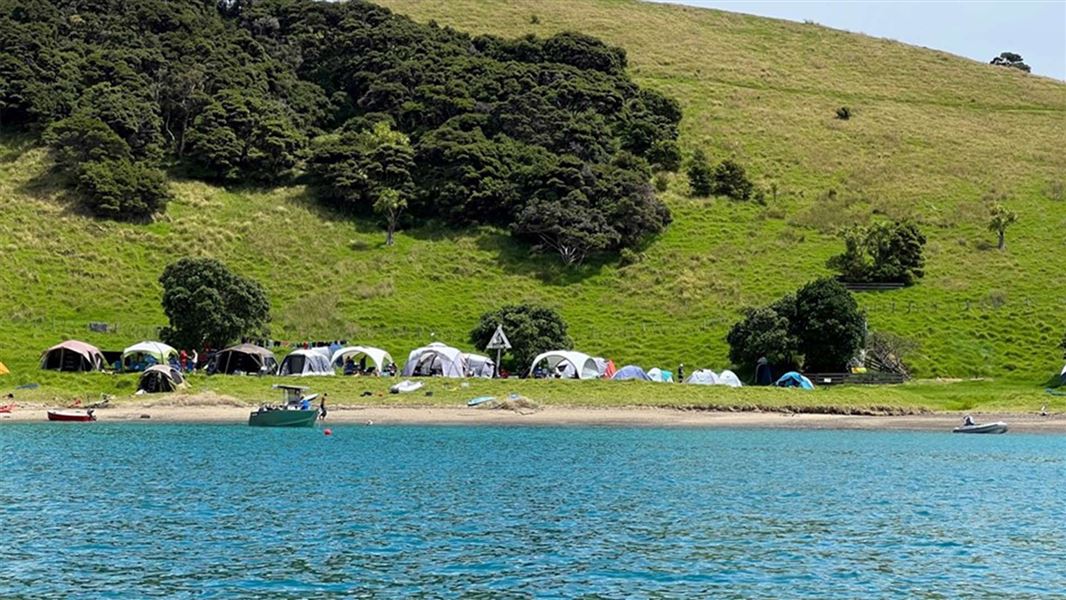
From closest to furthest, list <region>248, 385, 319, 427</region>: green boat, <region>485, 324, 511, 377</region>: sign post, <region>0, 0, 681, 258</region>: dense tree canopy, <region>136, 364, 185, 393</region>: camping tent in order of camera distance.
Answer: <region>248, 385, 319, 427</region>: green boat → <region>136, 364, 185, 393</region>: camping tent → <region>485, 324, 511, 377</region>: sign post → <region>0, 0, 681, 258</region>: dense tree canopy

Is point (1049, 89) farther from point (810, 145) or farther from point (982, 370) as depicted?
point (982, 370)

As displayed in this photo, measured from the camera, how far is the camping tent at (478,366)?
70.7m

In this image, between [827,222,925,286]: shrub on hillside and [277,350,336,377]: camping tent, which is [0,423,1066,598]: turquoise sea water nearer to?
[277,350,336,377]: camping tent

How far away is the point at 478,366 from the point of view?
71.1 m

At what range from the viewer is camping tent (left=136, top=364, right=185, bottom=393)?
61344 mm

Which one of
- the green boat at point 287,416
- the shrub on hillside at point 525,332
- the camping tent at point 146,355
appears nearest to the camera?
the green boat at point 287,416

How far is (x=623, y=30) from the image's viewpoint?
165500 millimetres

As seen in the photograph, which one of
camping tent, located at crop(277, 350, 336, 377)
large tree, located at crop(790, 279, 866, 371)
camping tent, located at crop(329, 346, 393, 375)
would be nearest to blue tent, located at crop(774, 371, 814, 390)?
large tree, located at crop(790, 279, 866, 371)

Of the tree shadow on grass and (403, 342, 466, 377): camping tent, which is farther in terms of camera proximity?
the tree shadow on grass

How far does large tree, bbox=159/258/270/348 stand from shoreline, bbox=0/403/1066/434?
11.2 meters

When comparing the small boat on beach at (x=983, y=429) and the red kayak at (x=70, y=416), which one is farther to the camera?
the red kayak at (x=70, y=416)

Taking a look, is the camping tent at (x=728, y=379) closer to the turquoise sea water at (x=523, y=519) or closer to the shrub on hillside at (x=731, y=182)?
the turquoise sea water at (x=523, y=519)

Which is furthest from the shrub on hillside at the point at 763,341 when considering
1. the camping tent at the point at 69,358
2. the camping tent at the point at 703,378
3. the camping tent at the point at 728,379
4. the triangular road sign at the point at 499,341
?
the camping tent at the point at 69,358

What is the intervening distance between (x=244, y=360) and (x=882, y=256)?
51475 mm
